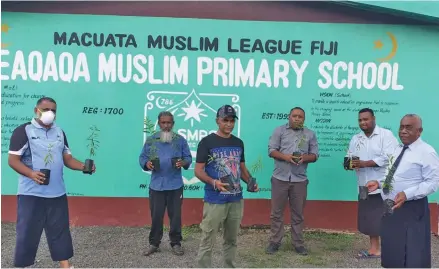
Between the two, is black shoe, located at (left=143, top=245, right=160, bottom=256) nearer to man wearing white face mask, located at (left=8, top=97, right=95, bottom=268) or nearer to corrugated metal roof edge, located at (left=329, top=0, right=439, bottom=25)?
man wearing white face mask, located at (left=8, top=97, right=95, bottom=268)

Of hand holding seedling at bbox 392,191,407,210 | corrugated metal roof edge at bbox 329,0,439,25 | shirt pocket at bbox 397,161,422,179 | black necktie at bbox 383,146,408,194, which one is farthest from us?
corrugated metal roof edge at bbox 329,0,439,25

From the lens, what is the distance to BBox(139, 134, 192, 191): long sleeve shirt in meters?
5.05

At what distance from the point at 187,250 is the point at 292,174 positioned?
5.23ft

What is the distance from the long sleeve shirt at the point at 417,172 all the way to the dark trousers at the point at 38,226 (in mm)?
3143

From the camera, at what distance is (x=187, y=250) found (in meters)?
5.42

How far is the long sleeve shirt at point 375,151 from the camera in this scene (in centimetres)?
514

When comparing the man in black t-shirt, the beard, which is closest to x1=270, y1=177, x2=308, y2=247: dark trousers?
the man in black t-shirt

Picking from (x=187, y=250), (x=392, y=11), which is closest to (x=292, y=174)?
(x=187, y=250)

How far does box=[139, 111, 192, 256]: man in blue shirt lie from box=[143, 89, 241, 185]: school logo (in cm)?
94

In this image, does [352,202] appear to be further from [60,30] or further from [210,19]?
[60,30]

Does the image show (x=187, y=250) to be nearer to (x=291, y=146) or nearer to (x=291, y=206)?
(x=291, y=206)

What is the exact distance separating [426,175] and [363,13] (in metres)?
2.94

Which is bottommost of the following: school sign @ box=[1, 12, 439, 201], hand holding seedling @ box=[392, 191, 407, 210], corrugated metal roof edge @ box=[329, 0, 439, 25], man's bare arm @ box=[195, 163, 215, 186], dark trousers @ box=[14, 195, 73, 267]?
dark trousers @ box=[14, 195, 73, 267]

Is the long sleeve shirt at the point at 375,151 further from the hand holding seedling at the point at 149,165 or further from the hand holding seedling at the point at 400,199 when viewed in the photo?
the hand holding seedling at the point at 149,165
